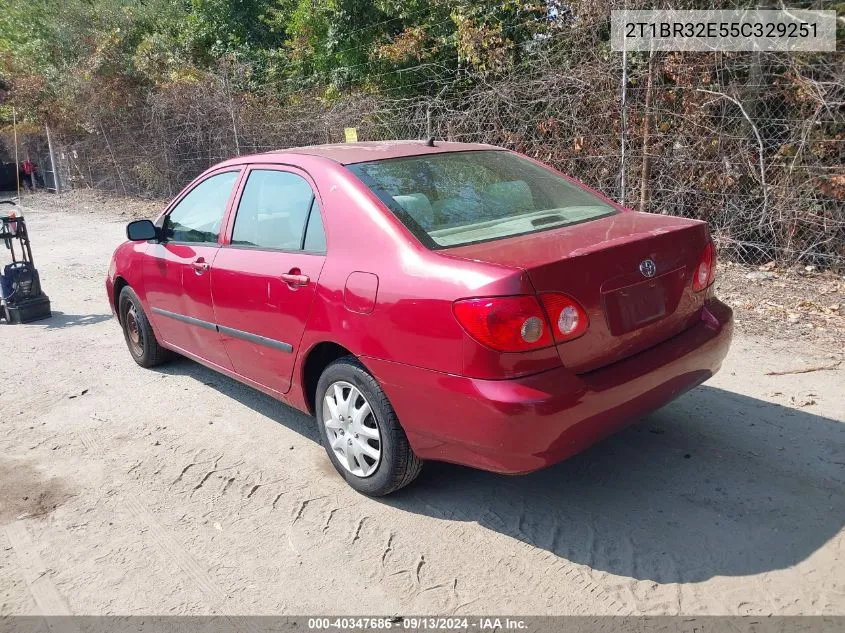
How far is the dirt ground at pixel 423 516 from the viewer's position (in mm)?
2820

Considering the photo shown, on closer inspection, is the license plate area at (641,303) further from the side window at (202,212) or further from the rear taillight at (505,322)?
the side window at (202,212)

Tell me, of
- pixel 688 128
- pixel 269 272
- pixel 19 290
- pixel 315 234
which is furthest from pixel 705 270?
pixel 19 290

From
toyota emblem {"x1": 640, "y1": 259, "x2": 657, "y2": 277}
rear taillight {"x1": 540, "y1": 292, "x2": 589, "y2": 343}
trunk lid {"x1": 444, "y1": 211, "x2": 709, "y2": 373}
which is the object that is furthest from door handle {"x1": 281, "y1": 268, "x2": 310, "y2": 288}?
toyota emblem {"x1": 640, "y1": 259, "x2": 657, "y2": 277}

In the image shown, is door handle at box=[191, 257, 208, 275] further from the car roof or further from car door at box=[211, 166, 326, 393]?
the car roof

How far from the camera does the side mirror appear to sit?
16.0ft

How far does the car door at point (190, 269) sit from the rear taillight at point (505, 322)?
214 cm

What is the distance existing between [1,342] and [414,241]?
17.8 ft

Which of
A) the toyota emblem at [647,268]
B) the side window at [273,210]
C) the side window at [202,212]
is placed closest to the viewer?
the toyota emblem at [647,268]

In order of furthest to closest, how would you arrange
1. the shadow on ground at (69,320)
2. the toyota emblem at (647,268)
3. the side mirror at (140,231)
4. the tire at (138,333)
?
the shadow on ground at (69,320) < the tire at (138,333) < the side mirror at (140,231) < the toyota emblem at (647,268)

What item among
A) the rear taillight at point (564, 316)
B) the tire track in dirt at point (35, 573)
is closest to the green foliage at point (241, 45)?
the rear taillight at point (564, 316)

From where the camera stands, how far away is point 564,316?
113 inches

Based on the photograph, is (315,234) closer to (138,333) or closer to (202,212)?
(202,212)

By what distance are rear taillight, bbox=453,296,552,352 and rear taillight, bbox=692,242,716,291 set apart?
1.10 m

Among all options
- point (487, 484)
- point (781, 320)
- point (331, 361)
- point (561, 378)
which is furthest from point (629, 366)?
point (781, 320)
